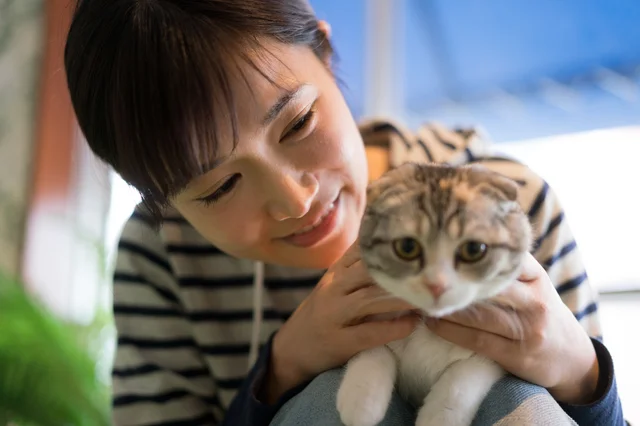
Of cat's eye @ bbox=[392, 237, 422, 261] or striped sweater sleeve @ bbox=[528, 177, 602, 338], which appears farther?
striped sweater sleeve @ bbox=[528, 177, 602, 338]

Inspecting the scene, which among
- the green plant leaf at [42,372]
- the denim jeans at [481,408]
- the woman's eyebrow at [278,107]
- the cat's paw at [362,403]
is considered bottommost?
the green plant leaf at [42,372]

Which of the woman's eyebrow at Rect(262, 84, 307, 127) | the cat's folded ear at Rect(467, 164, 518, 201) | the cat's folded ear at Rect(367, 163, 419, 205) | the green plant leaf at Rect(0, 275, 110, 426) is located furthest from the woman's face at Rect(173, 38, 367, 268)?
the green plant leaf at Rect(0, 275, 110, 426)

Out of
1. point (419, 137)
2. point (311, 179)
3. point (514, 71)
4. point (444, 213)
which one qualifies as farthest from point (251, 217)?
point (514, 71)

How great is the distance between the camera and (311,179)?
82cm

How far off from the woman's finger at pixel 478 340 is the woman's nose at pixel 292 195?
0.26m

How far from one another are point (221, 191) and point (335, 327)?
262mm

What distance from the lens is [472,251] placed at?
2.08 ft

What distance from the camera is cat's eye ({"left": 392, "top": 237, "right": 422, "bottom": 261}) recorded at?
64cm

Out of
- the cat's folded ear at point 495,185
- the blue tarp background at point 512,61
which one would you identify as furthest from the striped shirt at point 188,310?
the blue tarp background at point 512,61

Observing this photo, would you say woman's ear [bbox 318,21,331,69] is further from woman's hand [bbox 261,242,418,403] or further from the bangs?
woman's hand [bbox 261,242,418,403]

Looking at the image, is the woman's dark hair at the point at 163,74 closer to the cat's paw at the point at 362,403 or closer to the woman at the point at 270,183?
the woman at the point at 270,183

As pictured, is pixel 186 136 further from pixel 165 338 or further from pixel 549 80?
pixel 549 80

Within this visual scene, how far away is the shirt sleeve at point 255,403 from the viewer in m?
0.78

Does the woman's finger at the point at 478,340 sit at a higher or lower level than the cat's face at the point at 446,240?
lower
